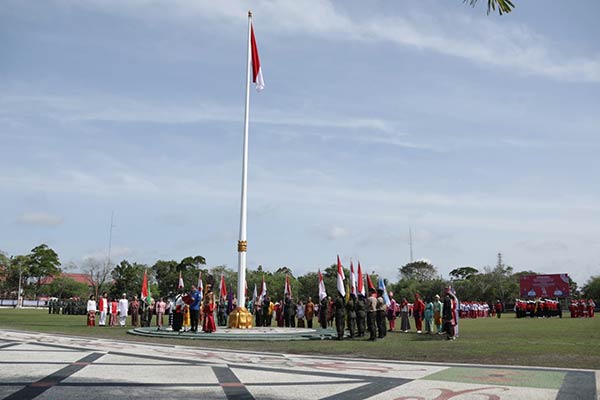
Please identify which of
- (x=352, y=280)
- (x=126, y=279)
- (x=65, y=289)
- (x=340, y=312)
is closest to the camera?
(x=340, y=312)

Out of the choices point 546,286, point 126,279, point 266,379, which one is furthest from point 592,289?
point 266,379

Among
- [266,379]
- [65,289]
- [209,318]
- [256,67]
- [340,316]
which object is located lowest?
[266,379]

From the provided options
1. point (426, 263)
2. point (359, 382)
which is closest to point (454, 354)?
point (359, 382)

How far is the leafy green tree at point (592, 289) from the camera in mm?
75869

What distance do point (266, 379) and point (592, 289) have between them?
82.4 metres

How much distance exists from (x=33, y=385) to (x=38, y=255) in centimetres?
9458

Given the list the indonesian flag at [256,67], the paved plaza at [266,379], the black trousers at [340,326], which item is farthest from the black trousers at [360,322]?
the indonesian flag at [256,67]

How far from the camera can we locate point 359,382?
7.70 meters

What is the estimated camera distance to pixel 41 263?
9100cm

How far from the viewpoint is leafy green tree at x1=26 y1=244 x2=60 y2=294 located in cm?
9094

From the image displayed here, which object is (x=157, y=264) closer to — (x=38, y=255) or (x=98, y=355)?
(x=38, y=255)

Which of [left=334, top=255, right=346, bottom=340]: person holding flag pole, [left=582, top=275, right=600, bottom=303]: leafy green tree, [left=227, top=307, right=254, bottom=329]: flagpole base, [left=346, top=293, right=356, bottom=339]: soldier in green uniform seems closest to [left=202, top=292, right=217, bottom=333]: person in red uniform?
[left=227, top=307, right=254, bottom=329]: flagpole base

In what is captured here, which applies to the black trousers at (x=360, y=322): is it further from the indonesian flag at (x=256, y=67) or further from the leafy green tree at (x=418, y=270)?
the leafy green tree at (x=418, y=270)

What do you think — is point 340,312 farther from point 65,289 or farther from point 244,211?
point 65,289
